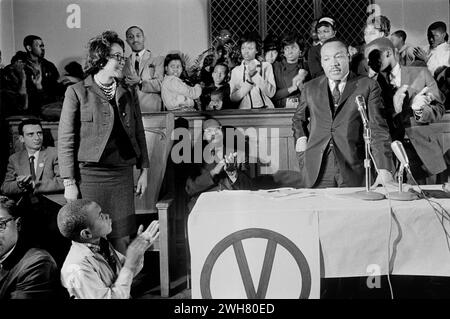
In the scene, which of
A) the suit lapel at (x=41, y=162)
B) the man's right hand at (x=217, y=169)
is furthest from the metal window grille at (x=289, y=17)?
the suit lapel at (x=41, y=162)

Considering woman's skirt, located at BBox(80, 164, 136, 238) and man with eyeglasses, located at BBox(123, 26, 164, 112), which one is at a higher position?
man with eyeglasses, located at BBox(123, 26, 164, 112)

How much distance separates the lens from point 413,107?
8.34 ft

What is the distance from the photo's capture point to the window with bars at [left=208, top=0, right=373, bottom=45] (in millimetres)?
2660

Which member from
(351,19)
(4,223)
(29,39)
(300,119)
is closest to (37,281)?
(4,223)

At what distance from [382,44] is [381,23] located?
12cm

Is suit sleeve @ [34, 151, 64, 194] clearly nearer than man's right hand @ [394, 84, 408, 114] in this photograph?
Yes

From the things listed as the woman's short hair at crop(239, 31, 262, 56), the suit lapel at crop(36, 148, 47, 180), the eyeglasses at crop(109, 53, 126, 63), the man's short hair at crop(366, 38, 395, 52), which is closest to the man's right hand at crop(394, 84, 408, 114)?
the man's short hair at crop(366, 38, 395, 52)

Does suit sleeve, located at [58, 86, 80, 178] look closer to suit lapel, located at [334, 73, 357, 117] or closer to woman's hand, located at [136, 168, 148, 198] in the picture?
woman's hand, located at [136, 168, 148, 198]

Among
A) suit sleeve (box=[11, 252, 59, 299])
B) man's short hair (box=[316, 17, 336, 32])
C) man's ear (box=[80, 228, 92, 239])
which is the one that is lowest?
suit sleeve (box=[11, 252, 59, 299])

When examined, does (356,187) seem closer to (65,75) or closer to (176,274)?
(176,274)

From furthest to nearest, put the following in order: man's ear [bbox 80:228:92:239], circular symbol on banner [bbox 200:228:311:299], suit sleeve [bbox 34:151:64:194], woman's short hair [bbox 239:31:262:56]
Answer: woman's short hair [bbox 239:31:262:56] → suit sleeve [bbox 34:151:64:194] → man's ear [bbox 80:228:92:239] → circular symbol on banner [bbox 200:228:311:299]

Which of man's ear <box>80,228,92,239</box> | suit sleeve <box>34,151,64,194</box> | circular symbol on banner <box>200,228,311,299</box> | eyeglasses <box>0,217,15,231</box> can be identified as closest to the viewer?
circular symbol on banner <box>200,228,311,299</box>

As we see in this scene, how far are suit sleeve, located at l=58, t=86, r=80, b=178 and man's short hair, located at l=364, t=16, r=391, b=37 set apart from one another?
4.87ft

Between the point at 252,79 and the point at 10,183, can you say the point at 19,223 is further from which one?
the point at 252,79
